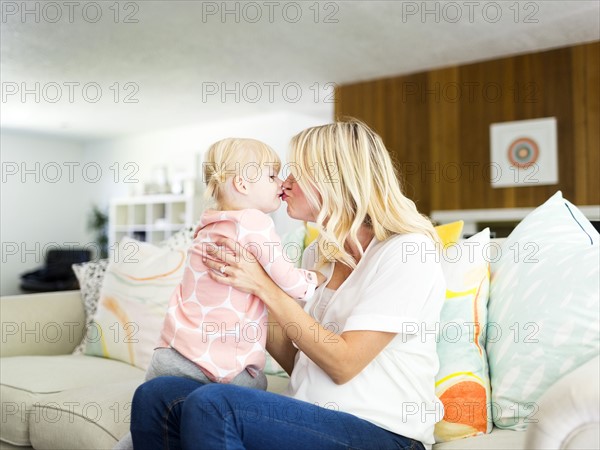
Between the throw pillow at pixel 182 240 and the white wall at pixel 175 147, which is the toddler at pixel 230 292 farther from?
the white wall at pixel 175 147

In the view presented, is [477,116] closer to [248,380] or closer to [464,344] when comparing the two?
[464,344]

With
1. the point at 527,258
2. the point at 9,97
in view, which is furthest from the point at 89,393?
the point at 9,97

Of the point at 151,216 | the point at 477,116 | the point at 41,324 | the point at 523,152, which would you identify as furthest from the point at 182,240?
the point at 151,216

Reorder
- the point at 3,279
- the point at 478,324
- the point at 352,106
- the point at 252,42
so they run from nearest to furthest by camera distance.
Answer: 1. the point at 478,324
2. the point at 252,42
3. the point at 352,106
4. the point at 3,279

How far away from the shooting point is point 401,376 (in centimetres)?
132

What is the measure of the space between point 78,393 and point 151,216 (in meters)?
7.30

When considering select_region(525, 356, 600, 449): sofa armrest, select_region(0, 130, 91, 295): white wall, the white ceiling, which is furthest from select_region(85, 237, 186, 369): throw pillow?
select_region(0, 130, 91, 295): white wall

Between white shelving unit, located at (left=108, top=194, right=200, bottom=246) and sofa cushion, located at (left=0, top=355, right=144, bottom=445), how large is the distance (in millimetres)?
5949

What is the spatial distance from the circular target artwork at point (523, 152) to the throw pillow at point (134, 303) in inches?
159

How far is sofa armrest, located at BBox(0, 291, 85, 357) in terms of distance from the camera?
250 cm

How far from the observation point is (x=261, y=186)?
149 centimetres

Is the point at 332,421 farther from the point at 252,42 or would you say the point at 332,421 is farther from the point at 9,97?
the point at 9,97

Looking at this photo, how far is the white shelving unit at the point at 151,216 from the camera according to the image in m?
8.45

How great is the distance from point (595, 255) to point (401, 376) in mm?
550
